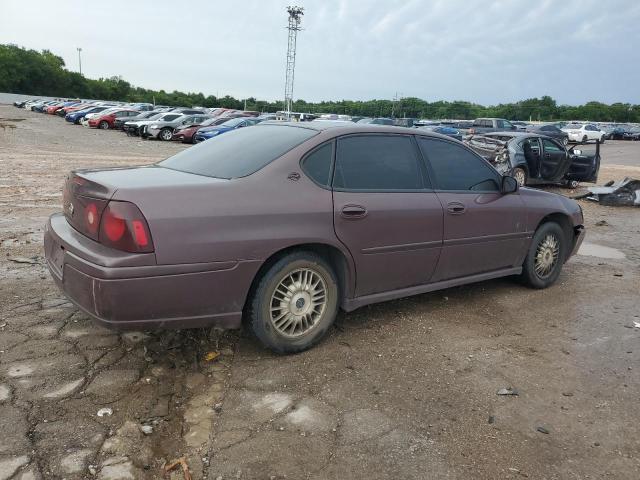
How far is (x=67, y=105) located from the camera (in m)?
49.6

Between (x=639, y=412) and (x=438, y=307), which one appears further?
(x=438, y=307)

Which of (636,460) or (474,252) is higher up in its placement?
(474,252)

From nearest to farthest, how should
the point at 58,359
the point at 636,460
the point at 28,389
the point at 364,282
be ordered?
the point at 636,460 → the point at 28,389 → the point at 58,359 → the point at 364,282

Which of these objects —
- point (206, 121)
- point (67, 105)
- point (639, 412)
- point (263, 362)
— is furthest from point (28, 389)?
point (67, 105)

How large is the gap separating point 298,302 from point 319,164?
38.0 inches

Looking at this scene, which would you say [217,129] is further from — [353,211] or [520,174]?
[353,211]

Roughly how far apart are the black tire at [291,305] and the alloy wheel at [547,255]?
2557 mm

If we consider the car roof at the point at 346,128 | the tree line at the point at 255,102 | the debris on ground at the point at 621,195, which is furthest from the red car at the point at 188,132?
the tree line at the point at 255,102

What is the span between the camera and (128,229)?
2984mm

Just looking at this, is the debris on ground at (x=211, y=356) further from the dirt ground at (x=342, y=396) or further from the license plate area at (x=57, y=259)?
the license plate area at (x=57, y=259)

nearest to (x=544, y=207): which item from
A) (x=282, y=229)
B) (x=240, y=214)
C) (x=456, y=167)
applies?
(x=456, y=167)

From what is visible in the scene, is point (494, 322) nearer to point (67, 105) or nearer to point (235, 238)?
point (235, 238)

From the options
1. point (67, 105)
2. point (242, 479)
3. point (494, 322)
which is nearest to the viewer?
point (242, 479)

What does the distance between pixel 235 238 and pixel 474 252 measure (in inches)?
90.0
